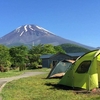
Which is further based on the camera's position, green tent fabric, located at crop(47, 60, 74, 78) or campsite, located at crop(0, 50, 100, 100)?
green tent fabric, located at crop(47, 60, 74, 78)

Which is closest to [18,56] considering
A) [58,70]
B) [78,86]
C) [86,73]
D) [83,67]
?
[58,70]

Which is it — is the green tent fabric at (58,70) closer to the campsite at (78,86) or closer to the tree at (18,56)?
the campsite at (78,86)

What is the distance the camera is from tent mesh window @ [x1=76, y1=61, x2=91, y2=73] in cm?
1301

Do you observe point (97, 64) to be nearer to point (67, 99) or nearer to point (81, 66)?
point (81, 66)

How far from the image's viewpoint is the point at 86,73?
41.7 ft

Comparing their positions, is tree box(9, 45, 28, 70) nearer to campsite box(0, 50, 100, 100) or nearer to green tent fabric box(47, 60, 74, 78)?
green tent fabric box(47, 60, 74, 78)

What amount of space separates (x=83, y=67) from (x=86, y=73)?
2.22ft

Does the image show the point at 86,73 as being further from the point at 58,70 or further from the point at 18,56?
the point at 18,56

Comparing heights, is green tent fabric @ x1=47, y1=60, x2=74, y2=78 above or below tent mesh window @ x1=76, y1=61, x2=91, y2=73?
below

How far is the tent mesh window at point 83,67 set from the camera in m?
13.0

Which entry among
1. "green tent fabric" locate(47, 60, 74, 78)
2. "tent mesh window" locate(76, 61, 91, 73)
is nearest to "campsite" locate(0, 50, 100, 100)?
"tent mesh window" locate(76, 61, 91, 73)

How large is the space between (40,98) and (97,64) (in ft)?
13.7

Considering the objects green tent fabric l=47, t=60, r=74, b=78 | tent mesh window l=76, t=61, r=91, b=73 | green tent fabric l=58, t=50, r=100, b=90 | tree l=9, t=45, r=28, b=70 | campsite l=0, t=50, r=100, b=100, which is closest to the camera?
campsite l=0, t=50, r=100, b=100

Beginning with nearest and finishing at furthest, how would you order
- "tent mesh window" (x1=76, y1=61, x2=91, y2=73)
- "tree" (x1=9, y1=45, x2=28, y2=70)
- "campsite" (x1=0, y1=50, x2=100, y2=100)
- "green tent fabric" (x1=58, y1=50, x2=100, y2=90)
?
1. "campsite" (x1=0, y1=50, x2=100, y2=100)
2. "green tent fabric" (x1=58, y1=50, x2=100, y2=90)
3. "tent mesh window" (x1=76, y1=61, x2=91, y2=73)
4. "tree" (x1=9, y1=45, x2=28, y2=70)
